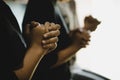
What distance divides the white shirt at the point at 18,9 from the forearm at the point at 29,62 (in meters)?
0.29

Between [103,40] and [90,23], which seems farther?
[103,40]

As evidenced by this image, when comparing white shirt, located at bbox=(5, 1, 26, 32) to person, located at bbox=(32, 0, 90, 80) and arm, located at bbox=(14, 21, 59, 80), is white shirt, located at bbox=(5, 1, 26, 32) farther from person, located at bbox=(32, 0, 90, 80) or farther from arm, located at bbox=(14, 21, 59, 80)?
arm, located at bbox=(14, 21, 59, 80)

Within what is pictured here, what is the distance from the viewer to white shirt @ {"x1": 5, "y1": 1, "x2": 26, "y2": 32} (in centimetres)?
97

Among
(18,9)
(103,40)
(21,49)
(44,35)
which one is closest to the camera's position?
(44,35)

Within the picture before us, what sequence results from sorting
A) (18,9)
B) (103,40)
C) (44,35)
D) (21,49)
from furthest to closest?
(103,40), (18,9), (21,49), (44,35)

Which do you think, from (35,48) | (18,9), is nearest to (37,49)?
(35,48)

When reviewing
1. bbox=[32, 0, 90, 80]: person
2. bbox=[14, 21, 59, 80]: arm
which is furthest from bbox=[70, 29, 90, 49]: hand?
bbox=[14, 21, 59, 80]: arm

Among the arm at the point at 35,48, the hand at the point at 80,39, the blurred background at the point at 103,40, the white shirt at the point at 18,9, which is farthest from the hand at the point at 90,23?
the blurred background at the point at 103,40

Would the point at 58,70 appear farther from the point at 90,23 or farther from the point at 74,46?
the point at 90,23

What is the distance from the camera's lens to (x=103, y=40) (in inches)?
83.0

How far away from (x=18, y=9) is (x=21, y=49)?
23 cm

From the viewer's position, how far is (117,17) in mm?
2059

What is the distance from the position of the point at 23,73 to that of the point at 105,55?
4.65ft

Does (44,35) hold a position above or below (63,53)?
above
